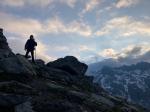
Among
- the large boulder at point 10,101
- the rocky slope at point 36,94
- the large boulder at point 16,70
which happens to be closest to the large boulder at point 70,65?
the rocky slope at point 36,94

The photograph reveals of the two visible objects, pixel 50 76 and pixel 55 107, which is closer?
pixel 55 107

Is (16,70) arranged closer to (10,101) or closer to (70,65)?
(10,101)

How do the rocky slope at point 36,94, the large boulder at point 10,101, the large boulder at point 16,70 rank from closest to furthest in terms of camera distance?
the large boulder at point 10,101 → the rocky slope at point 36,94 → the large boulder at point 16,70

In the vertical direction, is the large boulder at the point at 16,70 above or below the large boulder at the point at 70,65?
below

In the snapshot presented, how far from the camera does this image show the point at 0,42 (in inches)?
2047

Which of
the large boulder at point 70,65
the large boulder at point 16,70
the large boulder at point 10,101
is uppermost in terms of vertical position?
the large boulder at point 70,65

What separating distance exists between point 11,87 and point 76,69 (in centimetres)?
2344

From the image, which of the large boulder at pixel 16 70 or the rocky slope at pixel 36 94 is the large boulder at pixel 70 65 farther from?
the large boulder at pixel 16 70

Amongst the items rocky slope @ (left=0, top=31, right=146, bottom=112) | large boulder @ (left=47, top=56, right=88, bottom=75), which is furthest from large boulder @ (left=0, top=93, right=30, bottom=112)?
large boulder @ (left=47, top=56, right=88, bottom=75)

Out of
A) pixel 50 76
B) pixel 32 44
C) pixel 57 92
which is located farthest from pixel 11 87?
pixel 32 44

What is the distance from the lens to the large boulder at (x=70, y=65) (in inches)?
1937

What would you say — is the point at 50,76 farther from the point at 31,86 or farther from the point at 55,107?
the point at 55,107

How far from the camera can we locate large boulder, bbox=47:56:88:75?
49188 millimetres

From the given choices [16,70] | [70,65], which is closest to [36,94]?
[16,70]
